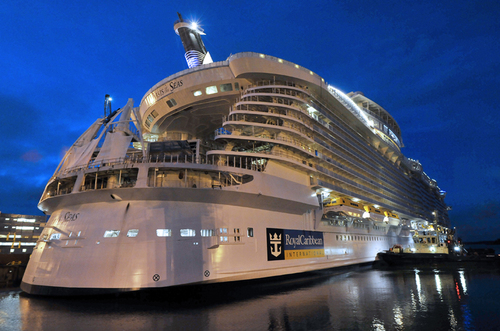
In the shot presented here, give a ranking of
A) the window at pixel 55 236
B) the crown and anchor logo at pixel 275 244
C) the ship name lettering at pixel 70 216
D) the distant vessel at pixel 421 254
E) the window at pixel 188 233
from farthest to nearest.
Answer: the distant vessel at pixel 421 254, the crown and anchor logo at pixel 275 244, the ship name lettering at pixel 70 216, the window at pixel 55 236, the window at pixel 188 233

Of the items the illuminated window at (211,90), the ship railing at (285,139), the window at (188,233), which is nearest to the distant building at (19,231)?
the illuminated window at (211,90)

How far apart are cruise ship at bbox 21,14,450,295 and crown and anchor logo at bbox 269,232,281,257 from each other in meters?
0.13

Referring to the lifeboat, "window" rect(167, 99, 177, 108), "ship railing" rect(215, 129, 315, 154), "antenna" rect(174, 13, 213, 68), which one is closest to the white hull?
"ship railing" rect(215, 129, 315, 154)

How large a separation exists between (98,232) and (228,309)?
9.17 meters

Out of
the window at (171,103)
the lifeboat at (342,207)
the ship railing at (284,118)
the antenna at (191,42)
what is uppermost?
the antenna at (191,42)

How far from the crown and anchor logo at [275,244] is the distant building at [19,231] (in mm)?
52592

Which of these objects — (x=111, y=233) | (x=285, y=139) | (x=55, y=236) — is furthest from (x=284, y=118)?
(x=55, y=236)

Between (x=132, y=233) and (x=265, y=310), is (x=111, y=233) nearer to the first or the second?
(x=132, y=233)

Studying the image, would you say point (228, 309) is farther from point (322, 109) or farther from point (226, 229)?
point (322, 109)

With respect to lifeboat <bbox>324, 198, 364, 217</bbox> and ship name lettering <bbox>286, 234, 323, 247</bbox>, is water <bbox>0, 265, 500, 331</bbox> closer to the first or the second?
ship name lettering <bbox>286, 234, 323, 247</bbox>

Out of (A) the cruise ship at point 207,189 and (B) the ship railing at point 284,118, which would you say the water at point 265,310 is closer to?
(A) the cruise ship at point 207,189

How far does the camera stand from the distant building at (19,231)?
5759 cm

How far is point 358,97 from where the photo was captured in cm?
5312

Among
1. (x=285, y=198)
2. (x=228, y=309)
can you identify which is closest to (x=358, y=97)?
(x=285, y=198)
